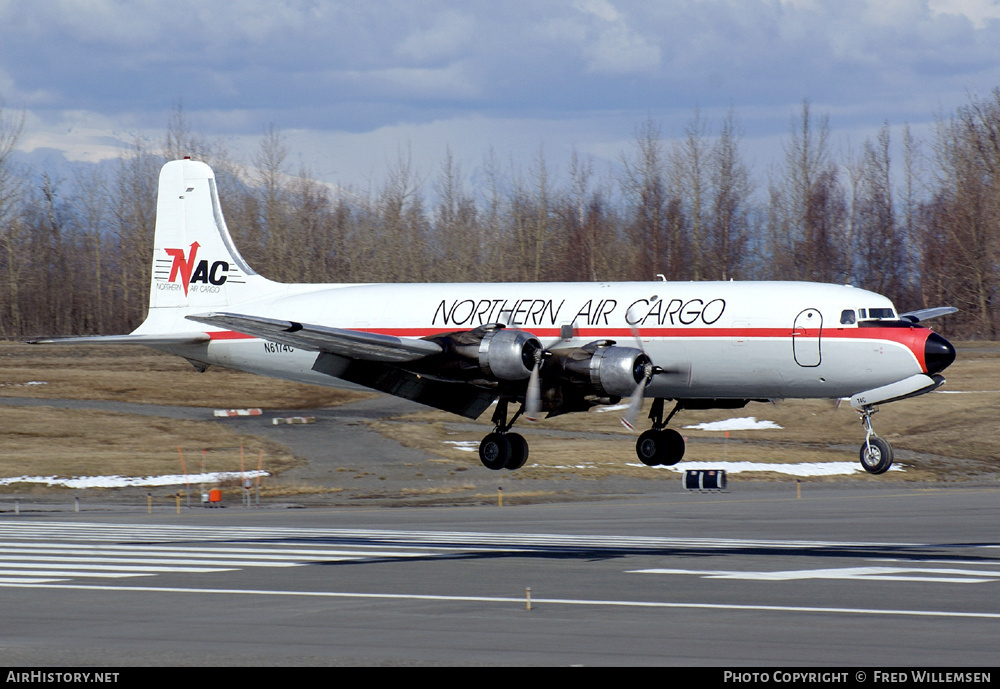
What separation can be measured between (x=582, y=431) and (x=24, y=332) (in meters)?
68.8

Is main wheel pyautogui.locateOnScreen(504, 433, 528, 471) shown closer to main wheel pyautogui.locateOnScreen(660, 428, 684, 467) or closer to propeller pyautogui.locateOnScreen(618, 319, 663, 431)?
propeller pyautogui.locateOnScreen(618, 319, 663, 431)

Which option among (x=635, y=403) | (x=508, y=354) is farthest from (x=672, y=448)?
(x=508, y=354)

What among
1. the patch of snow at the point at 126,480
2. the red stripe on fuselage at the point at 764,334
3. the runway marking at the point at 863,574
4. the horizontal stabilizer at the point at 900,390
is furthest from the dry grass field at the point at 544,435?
the horizontal stabilizer at the point at 900,390

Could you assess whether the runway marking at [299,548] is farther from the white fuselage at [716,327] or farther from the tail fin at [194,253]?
the tail fin at [194,253]

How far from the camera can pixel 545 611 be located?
107 ft

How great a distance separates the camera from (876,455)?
34281 millimetres

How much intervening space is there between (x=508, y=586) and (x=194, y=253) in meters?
17.5

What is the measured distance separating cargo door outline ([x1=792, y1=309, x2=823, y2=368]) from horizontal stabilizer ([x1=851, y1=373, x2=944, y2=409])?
5.73 ft

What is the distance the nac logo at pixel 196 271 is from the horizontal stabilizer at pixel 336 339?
324 inches

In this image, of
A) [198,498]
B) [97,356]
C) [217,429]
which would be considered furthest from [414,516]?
[97,356]

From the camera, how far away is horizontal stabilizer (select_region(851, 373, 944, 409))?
34656 millimetres

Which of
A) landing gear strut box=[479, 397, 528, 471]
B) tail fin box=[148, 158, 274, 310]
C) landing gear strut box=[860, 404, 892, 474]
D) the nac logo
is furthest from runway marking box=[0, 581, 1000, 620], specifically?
the nac logo

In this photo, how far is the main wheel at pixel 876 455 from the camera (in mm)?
34031

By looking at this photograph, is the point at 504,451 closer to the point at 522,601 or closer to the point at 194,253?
the point at 522,601
